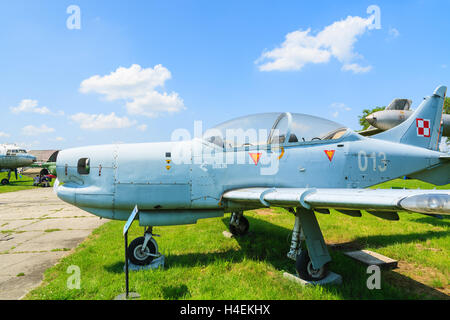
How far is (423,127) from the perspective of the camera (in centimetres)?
534

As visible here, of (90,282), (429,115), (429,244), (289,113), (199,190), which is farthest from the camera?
(429,115)

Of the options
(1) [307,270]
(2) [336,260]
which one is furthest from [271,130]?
(2) [336,260]

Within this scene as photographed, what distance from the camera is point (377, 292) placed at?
122 inches

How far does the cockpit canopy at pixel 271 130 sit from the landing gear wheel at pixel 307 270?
1746mm

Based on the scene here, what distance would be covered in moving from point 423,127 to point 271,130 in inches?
153

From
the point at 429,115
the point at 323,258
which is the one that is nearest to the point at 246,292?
the point at 323,258

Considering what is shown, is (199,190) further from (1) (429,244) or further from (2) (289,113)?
(1) (429,244)

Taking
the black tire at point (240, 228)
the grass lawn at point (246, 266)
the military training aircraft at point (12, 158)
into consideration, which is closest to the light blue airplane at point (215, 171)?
the grass lawn at point (246, 266)

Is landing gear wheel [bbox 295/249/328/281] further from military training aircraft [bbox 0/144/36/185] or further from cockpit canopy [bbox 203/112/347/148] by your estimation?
military training aircraft [bbox 0/144/36/185]

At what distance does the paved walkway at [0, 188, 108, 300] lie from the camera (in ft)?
11.7

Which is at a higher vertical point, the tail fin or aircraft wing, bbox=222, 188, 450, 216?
the tail fin

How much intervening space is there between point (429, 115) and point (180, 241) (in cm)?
637

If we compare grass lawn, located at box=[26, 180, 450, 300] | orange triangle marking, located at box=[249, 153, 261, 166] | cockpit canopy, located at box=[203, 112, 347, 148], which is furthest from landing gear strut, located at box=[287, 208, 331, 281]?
cockpit canopy, located at box=[203, 112, 347, 148]

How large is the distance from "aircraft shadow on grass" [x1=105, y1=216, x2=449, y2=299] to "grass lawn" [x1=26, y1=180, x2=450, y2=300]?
0.01 m
